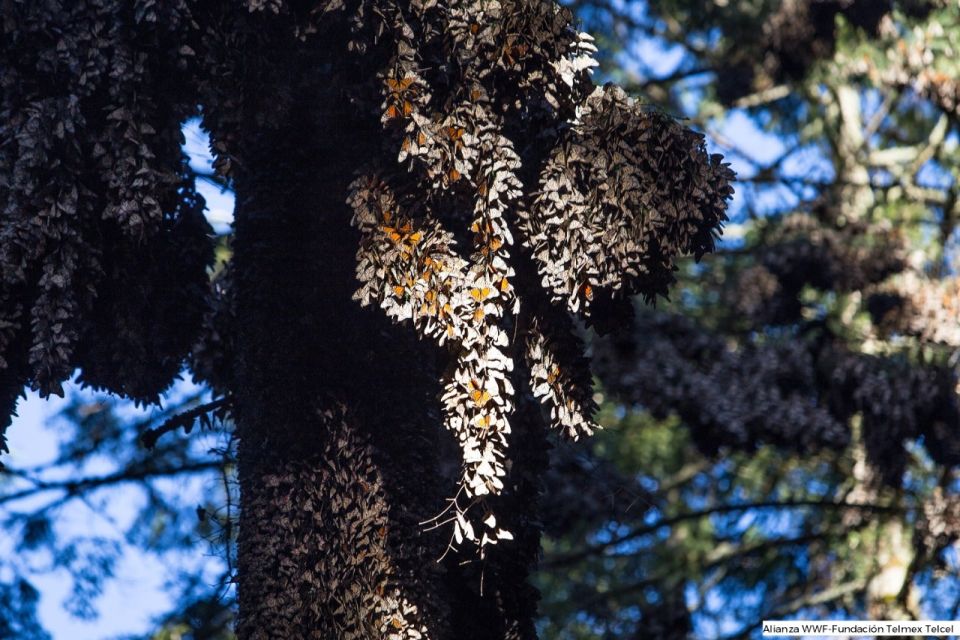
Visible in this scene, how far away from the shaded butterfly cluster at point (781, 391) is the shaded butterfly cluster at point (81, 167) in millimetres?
4449

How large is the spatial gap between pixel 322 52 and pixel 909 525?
7.27 meters

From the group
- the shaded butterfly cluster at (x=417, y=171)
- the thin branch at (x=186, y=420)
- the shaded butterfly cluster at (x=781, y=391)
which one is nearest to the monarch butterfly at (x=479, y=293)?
the shaded butterfly cluster at (x=417, y=171)

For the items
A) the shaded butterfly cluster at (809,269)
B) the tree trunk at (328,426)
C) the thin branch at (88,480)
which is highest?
the shaded butterfly cluster at (809,269)

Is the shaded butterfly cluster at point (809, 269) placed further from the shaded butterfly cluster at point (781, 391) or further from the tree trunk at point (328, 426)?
the tree trunk at point (328, 426)

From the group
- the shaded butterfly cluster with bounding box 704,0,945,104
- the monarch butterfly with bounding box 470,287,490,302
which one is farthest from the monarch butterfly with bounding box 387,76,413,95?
the shaded butterfly cluster with bounding box 704,0,945,104

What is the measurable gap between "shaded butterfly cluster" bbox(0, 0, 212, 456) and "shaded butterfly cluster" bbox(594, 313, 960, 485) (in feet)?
14.6

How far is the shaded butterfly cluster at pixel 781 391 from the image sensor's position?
7.77m

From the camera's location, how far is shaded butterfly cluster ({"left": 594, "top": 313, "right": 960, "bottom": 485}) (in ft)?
25.5

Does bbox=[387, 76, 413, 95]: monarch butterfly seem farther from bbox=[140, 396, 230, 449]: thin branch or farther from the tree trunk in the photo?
bbox=[140, 396, 230, 449]: thin branch

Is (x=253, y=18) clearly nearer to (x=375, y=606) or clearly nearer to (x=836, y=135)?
(x=375, y=606)

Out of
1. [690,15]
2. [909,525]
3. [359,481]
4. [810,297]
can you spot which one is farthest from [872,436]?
[359,481]

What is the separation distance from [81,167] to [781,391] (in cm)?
552

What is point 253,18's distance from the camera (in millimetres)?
3949

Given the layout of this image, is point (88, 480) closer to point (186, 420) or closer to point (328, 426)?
point (186, 420)
